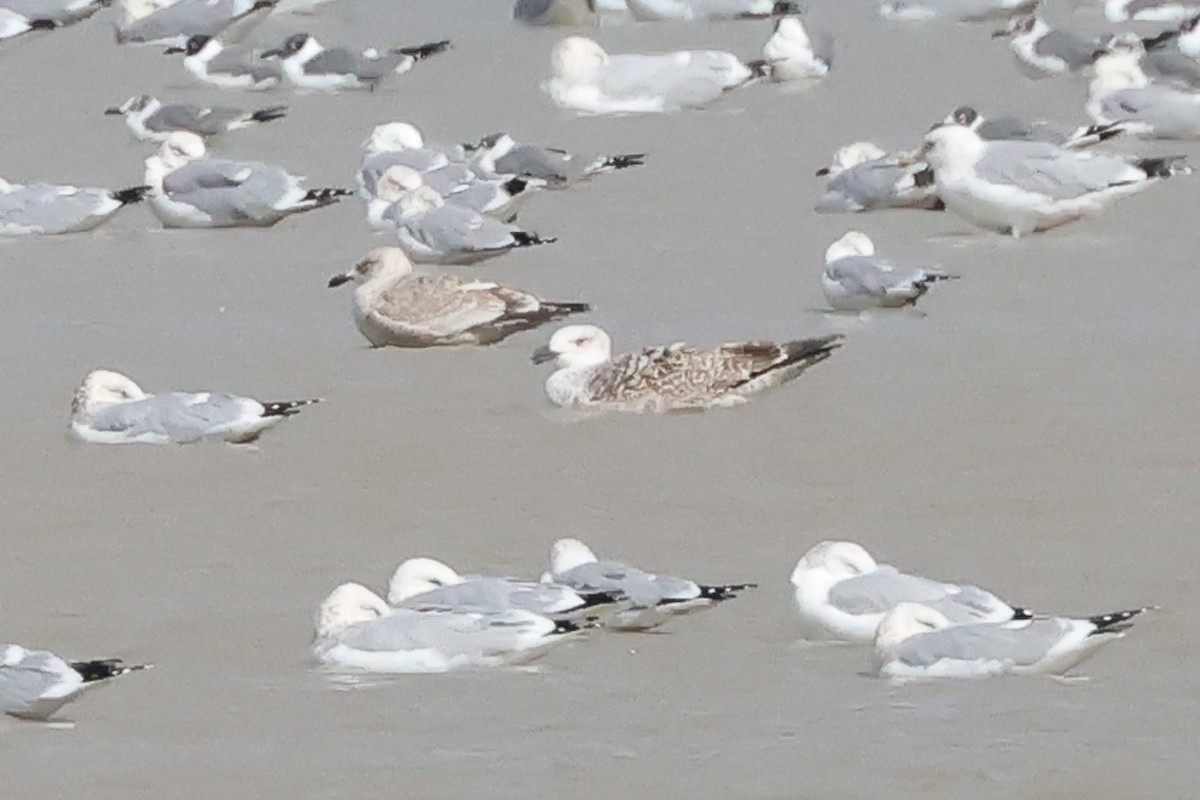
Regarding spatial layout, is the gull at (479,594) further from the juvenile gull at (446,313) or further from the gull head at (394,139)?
the gull head at (394,139)

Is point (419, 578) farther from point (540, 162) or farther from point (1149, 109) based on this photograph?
point (1149, 109)

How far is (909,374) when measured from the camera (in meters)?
9.49

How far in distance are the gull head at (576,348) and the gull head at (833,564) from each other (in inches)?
95.2

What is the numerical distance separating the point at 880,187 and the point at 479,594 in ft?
18.1

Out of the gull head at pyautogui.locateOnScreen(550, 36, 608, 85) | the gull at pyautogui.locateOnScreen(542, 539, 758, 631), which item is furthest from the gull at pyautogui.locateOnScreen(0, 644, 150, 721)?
the gull head at pyautogui.locateOnScreen(550, 36, 608, 85)

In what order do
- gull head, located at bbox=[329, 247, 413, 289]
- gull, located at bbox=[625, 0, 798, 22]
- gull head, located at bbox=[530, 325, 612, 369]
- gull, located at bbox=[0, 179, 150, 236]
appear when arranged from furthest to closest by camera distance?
→ gull, located at bbox=[625, 0, 798, 22], gull, located at bbox=[0, 179, 150, 236], gull head, located at bbox=[329, 247, 413, 289], gull head, located at bbox=[530, 325, 612, 369]

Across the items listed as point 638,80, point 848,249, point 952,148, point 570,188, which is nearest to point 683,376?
point 848,249

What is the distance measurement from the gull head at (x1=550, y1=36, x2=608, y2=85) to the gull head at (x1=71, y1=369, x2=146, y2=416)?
6.01m

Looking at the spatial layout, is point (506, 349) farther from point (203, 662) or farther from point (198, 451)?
point (203, 662)

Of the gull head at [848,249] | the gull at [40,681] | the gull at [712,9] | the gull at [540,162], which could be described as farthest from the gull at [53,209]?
the gull at [40,681]

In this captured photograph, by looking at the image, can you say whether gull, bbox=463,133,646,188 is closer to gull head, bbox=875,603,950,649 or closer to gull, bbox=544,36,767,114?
gull, bbox=544,36,767,114

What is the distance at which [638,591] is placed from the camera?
691 centimetres

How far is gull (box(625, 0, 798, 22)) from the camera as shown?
17.8 metres

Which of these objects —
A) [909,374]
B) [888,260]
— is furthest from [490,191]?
[909,374]
